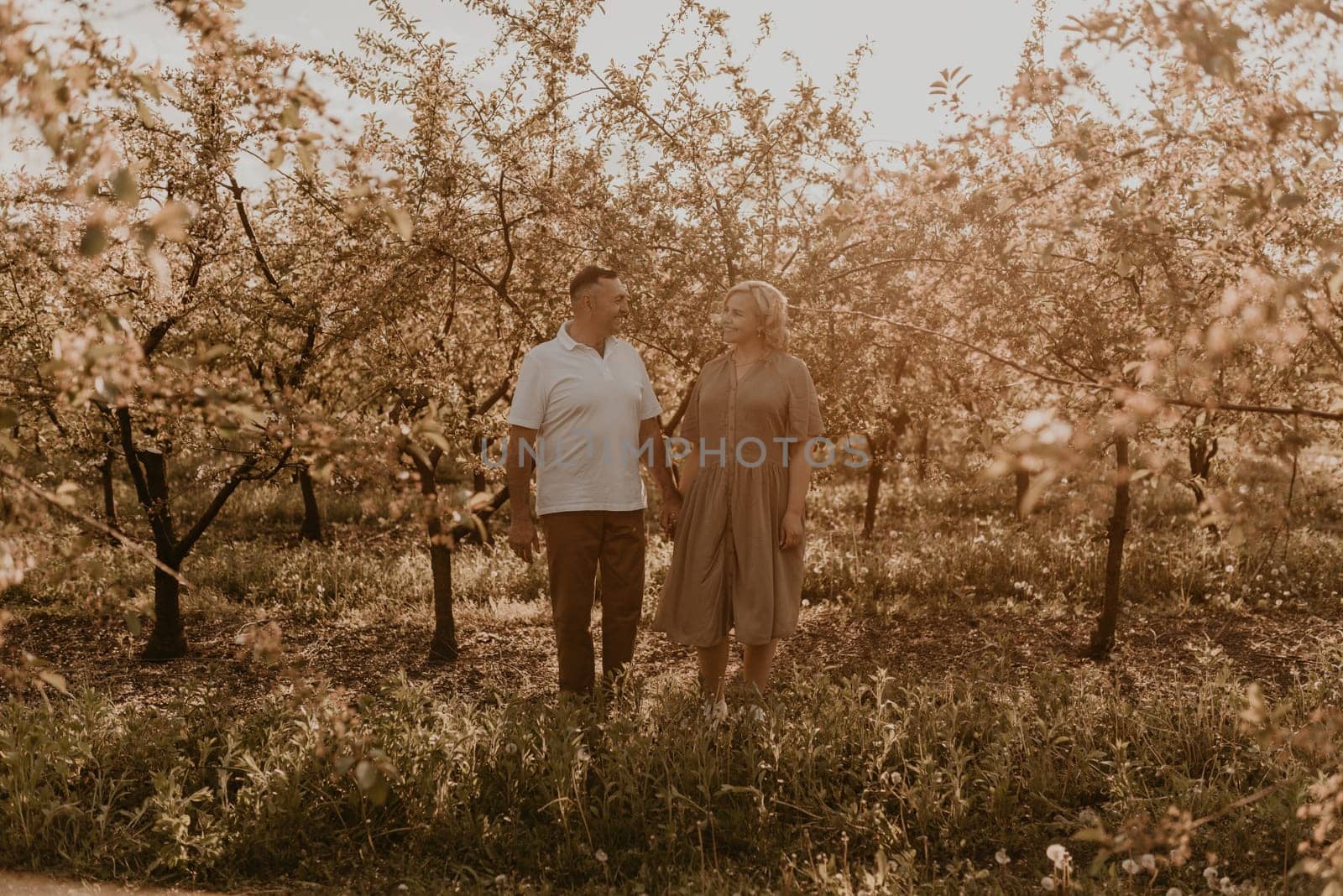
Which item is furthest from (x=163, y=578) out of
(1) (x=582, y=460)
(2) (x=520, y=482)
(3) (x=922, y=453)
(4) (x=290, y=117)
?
(3) (x=922, y=453)

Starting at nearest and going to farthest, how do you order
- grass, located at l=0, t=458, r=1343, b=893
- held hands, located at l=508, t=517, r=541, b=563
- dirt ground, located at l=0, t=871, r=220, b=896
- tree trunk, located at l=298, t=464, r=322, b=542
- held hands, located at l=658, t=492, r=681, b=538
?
dirt ground, located at l=0, t=871, r=220, b=896 → grass, located at l=0, t=458, r=1343, b=893 → held hands, located at l=508, t=517, r=541, b=563 → held hands, located at l=658, t=492, r=681, b=538 → tree trunk, located at l=298, t=464, r=322, b=542

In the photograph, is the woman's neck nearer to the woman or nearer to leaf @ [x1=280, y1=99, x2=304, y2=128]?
the woman

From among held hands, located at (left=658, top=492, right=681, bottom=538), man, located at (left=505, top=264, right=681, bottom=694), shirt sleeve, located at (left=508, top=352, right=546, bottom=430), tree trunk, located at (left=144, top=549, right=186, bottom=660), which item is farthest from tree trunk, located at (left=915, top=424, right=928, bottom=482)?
tree trunk, located at (left=144, top=549, right=186, bottom=660)

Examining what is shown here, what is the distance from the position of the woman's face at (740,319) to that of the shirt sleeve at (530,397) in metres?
0.89

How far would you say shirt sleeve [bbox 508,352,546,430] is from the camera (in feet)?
15.4

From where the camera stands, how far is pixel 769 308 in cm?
470

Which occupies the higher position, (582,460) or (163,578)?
(582,460)

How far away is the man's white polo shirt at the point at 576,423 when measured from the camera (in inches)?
185

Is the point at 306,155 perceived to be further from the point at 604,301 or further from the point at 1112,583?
the point at 1112,583

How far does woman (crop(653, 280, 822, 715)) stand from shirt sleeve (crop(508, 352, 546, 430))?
2.39 ft

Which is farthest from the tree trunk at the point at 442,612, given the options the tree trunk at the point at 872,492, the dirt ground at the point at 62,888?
the tree trunk at the point at 872,492

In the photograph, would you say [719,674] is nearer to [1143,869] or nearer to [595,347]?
[595,347]

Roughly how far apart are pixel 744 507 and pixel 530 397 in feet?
3.61

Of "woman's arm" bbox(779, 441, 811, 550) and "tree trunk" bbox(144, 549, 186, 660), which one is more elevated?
"woman's arm" bbox(779, 441, 811, 550)
